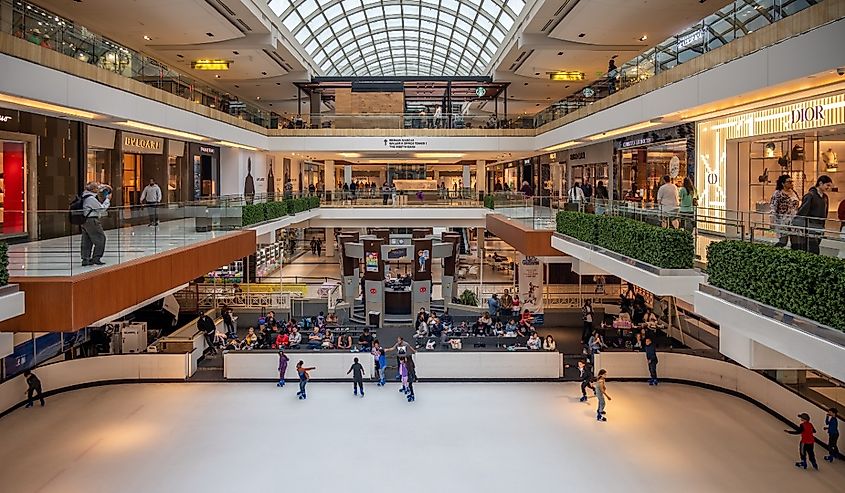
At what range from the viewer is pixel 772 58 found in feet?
41.8

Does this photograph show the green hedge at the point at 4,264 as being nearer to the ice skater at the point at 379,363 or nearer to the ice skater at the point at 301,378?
the ice skater at the point at 301,378

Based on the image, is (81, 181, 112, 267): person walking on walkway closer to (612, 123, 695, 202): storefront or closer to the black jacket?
the black jacket

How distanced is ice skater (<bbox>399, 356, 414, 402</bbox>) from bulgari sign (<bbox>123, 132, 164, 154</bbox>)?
1305 cm

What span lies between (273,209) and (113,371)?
378 inches

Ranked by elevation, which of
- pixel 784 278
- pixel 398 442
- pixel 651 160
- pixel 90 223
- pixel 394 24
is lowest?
pixel 398 442

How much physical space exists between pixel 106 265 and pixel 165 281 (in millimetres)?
2482

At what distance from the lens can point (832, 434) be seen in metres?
13.5

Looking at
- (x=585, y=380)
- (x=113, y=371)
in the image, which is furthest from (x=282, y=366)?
(x=585, y=380)

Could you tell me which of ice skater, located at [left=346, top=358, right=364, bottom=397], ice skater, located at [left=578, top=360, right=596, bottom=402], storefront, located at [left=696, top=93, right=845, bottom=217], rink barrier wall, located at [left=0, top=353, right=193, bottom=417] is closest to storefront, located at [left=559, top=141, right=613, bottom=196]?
storefront, located at [left=696, top=93, right=845, bottom=217]

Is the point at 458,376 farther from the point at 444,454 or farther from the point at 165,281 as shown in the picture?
the point at 165,281

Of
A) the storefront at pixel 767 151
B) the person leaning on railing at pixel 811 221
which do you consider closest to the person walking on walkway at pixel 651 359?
the storefront at pixel 767 151

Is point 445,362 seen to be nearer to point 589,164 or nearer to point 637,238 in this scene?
point 637,238

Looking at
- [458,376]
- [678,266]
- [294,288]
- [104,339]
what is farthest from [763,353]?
[294,288]

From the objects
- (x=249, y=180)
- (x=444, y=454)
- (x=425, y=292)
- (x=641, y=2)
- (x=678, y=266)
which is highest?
(x=641, y=2)
